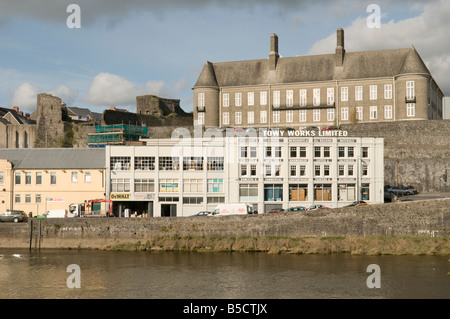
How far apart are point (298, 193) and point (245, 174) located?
6261mm

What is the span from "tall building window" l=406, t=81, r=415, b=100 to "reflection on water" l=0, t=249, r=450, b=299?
4436 cm

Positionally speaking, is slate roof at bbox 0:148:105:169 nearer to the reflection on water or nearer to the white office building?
the white office building

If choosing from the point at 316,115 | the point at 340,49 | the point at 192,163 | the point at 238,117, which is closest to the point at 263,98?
the point at 238,117

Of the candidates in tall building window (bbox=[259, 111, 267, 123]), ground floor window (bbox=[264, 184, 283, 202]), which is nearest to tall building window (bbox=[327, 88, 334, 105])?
tall building window (bbox=[259, 111, 267, 123])

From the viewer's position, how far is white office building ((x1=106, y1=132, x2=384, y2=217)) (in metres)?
65.3

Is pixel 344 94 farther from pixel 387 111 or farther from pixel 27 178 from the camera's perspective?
pixel 27 178

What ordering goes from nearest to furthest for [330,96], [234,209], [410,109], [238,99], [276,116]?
1. [234,209]
2. [410,109]
3. [330,96]
4. [276,116]
5. [238,99]

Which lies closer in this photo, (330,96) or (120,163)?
(120,163)

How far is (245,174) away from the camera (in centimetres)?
6588

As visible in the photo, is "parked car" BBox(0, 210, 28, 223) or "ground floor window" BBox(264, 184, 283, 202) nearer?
"parked car" BBox(0, 210, 28, 223)

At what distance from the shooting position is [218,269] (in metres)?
42.9
